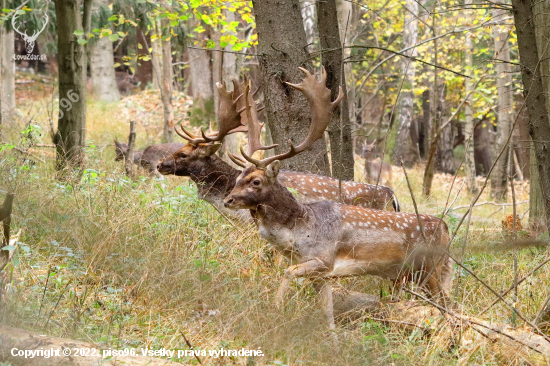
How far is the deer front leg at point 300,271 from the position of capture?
558 cm

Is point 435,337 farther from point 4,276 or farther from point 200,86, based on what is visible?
point 200,86

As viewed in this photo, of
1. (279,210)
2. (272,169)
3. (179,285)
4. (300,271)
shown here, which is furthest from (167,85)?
(300,271)

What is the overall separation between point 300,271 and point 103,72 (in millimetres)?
22115

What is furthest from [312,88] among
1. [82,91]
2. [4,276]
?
[82,91]

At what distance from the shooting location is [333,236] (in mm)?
6012

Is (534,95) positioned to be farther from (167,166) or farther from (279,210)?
(167,166)

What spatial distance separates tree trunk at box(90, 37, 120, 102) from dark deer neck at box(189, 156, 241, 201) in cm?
1838

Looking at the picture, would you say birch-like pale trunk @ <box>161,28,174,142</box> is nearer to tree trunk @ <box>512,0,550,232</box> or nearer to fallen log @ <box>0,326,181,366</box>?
tree trunk @ <box>512,0,550,232</box>

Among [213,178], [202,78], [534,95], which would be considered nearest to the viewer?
[534,95]

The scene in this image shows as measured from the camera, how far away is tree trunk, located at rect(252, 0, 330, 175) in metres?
7.73

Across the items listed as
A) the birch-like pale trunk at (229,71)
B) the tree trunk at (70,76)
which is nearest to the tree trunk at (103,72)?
the birch-like pale trunk at (229,71)

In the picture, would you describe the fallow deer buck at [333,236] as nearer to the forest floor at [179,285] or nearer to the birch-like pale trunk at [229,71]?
the forest floor at [179,285]

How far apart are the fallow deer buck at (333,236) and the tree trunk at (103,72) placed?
68.5 ft

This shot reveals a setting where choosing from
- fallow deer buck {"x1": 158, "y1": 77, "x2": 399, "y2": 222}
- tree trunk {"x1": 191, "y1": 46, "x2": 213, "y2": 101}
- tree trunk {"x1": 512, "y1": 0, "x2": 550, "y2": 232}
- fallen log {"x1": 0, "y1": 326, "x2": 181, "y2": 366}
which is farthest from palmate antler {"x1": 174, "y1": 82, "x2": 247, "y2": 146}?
tree trunk {"x1": 191, "y1": 46, "x2": 213, "y2": 101}
